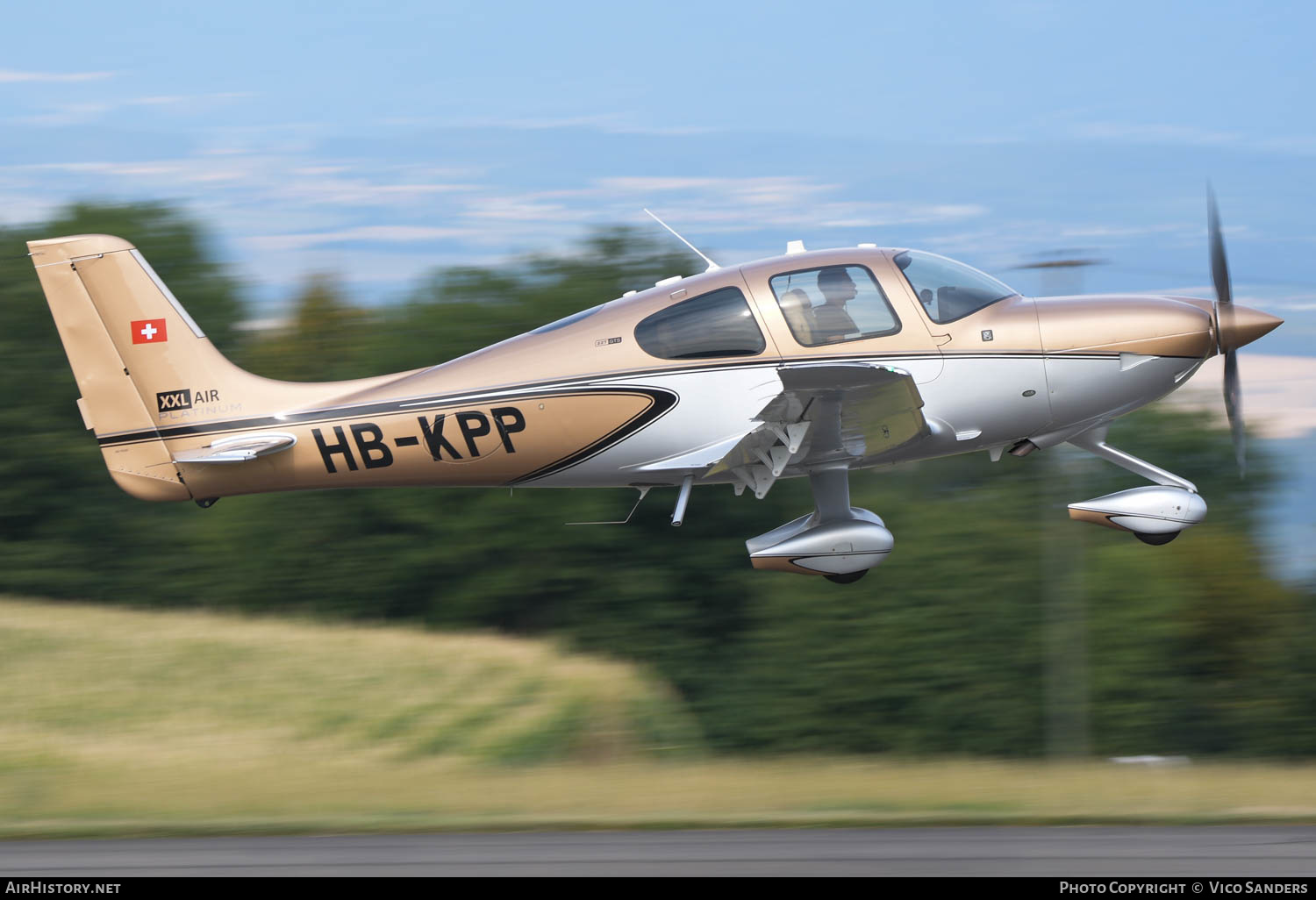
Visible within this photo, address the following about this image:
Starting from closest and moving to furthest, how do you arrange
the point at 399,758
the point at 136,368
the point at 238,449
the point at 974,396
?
the point at 974,396 → the point at 238,449 → the point at 136,368 → the point at 399,758

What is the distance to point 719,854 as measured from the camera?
10.4m

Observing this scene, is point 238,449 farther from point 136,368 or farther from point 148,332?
point 148,332

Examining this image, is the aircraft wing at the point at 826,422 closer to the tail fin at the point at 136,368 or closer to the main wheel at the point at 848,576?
the main wheel at the point at 848,576

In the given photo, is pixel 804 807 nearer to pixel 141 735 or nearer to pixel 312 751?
pixel 312 751

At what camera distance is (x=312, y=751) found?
16.8 meters

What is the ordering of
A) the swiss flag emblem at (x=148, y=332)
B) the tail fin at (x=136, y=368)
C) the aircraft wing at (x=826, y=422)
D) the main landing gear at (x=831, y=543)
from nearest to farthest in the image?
the aircraft wing at (x=826, y=422), the main landing gear at (x=831, y=543), the tail fin at (x=136, y=368), the swiss flag emblem at (x=148, y=332)

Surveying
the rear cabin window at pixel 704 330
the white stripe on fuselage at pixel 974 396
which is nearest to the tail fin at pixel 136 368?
the rear cabin window at pixel 704 330

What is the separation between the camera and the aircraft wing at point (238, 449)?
1042 cm

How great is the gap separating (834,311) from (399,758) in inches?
410

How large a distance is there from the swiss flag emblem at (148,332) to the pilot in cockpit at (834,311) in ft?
18.2

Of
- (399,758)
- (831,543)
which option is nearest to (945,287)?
(831,543)

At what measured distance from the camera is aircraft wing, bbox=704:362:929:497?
880 centimetres

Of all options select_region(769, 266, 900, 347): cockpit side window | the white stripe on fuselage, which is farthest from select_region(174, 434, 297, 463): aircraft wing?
select_region(769, 266, 900, 347): cockpit side window

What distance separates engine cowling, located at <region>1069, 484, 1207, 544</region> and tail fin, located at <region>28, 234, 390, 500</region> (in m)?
6.25
